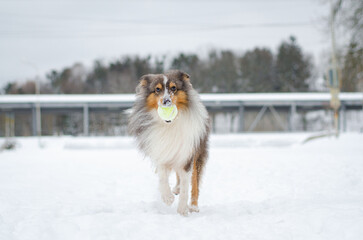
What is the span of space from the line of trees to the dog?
3611cm

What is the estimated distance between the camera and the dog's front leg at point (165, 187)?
4.57 m

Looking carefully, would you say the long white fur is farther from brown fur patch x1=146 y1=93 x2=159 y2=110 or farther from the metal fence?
the metal fence

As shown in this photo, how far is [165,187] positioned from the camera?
4.60 m

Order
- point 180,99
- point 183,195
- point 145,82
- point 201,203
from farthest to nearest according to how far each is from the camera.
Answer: point 201,203, point 145,82, point 183,195, point 180,99

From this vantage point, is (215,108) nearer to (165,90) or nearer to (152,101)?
(152,101)

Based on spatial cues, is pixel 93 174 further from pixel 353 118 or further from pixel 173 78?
pixel 353 118

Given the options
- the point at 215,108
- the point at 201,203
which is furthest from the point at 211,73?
the point at 201,203

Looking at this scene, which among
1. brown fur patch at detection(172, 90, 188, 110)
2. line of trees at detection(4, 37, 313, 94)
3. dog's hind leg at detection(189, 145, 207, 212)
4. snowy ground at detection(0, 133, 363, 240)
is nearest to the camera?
snowy ground at detection(0, 133, 363, 240)

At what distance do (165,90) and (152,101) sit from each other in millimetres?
385

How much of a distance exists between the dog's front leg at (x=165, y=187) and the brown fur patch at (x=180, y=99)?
0.97m

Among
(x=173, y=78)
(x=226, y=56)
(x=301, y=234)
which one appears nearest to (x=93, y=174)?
(x=173, y=78)

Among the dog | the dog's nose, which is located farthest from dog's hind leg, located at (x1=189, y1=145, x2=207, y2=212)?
the dog's nose

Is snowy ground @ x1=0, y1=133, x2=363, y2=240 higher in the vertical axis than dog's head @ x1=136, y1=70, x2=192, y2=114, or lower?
lower

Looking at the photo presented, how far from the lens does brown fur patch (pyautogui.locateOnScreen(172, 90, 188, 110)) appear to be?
172 inches
